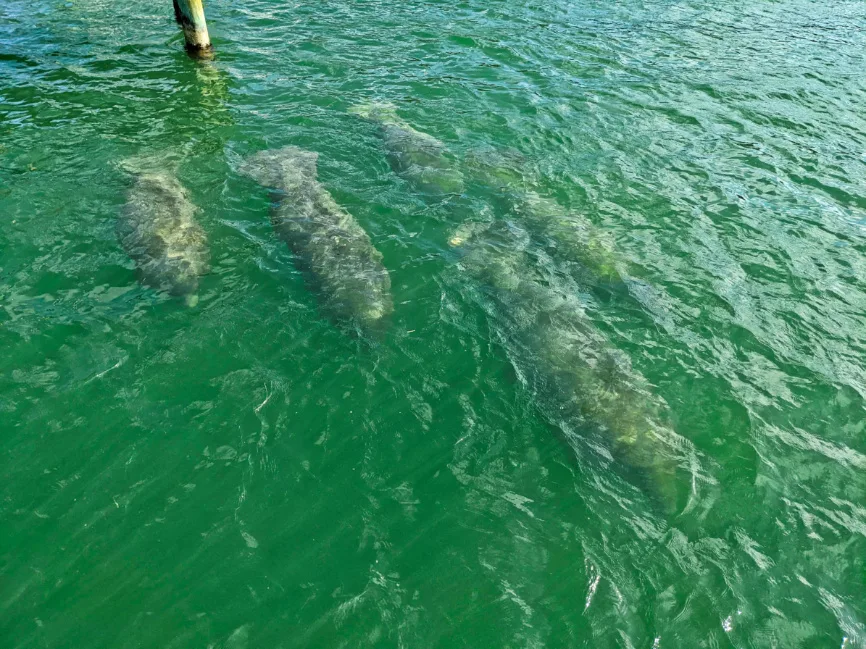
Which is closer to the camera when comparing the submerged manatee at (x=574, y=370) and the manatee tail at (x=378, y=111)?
the submerged manatee at (x=574, y=370)

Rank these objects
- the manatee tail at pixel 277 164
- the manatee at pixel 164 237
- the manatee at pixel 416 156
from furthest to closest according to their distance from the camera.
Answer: the manatee at pixel 416 156 → the manatee tail at pixel 277 164 → the manatee at pixel 164 237

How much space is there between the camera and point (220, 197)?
395 inches

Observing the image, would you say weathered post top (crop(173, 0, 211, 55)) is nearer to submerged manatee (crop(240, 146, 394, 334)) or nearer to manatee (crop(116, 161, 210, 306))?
submerged manatee (crop(240, 146, 394, 334))

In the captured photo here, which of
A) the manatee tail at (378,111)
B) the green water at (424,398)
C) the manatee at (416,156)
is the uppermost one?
the manatee tail at (378,111)

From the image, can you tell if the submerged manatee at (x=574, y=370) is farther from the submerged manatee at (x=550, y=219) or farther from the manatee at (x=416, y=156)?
the manatee at (x=416, y=156)

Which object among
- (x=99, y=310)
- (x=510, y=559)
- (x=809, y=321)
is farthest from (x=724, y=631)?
(x=99, y=310)

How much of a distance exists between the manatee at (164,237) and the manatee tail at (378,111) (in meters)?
4.40

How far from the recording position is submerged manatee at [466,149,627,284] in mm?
8766

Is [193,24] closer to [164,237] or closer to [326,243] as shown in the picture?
[164,237]

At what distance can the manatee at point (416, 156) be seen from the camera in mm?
10656

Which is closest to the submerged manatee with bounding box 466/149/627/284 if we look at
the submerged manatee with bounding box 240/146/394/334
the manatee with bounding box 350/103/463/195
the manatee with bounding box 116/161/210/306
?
the manatee with bounding box 350/103/463/195

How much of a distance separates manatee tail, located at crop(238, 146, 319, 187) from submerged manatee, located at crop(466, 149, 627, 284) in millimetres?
2883

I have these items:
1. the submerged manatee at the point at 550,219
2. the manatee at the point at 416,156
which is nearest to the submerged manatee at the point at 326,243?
the manatee at the point at 416,156

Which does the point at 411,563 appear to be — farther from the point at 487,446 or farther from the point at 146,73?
the point at 146,73
